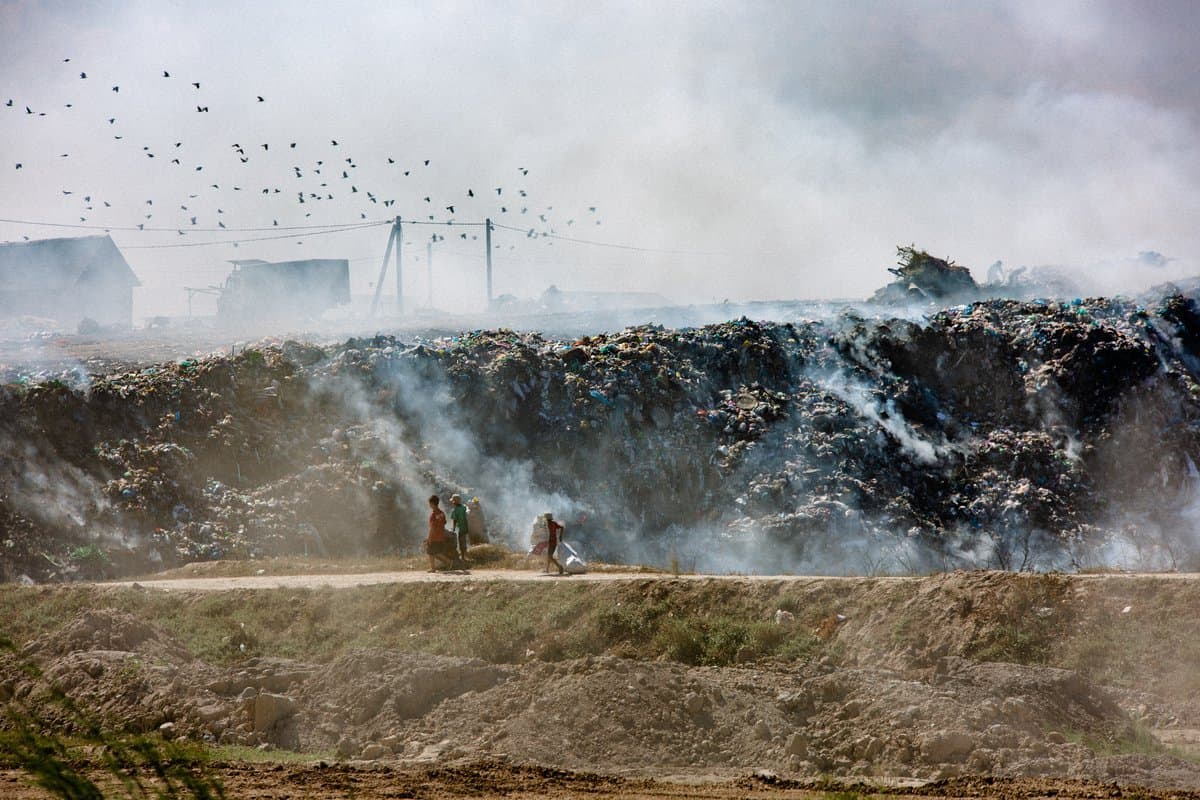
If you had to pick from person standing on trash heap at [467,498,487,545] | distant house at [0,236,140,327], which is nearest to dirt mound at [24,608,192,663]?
person standing on trash heap at [467,498,487,545]

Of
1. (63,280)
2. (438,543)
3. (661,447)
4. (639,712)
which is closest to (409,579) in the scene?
(438,543)

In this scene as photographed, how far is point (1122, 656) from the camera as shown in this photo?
10.4m

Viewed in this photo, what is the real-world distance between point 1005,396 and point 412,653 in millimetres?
15829

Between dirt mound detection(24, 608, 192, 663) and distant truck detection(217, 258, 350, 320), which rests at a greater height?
distant truck detection(217, 258, 350, 320)

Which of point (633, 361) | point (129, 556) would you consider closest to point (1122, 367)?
point (633, 361)

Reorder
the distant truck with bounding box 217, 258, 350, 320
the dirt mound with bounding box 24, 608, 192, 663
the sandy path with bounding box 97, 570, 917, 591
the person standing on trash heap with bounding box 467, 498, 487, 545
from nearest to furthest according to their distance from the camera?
1. the dirt mound with bounding box 24, 608, 192, 663
2. the sandy path with bounding box 97, 570, 917, 591
3. the person standing on trash heap with bounding box 467, 498, 487, 545
4. the distant truck with bounding box 217, 258, 350, 320

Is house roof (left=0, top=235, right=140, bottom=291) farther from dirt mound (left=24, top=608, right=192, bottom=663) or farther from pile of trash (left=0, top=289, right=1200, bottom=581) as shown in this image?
dirt mound (left=24, top=608, right=192, bottom=663)

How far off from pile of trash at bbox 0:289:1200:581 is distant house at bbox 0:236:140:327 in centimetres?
1747

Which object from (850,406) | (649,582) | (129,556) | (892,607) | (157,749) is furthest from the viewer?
(850,406)

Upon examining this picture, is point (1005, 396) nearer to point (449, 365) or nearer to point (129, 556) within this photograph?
point (449, 365)

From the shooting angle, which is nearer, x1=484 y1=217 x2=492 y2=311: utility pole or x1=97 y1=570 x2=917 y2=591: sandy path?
x1=97 y1=570 x2=917 y2=591: sandy path

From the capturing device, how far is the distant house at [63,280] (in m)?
35.2

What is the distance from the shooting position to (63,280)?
3597cm

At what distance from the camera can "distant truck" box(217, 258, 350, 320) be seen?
34.8 m
